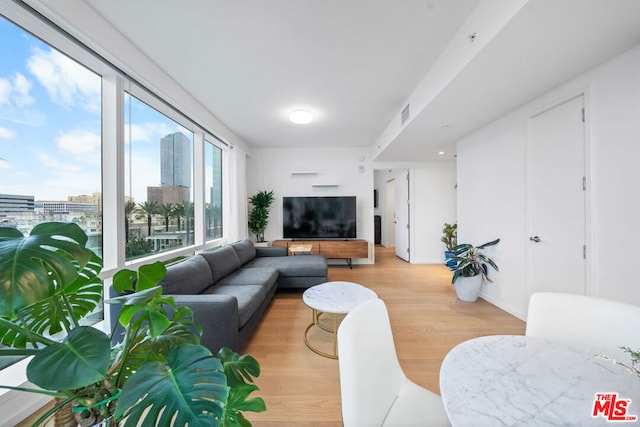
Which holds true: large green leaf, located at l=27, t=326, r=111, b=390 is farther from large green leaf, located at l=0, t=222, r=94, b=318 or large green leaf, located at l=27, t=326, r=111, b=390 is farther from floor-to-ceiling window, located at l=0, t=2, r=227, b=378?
floor-to-ceiling window, located at l=0, t=2, r=227, b=378

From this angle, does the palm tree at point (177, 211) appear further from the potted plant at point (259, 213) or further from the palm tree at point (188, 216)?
the potted plant at point (259, 213)

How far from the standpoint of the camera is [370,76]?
2377mm

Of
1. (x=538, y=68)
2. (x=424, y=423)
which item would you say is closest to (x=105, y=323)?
(x=424, y=423)

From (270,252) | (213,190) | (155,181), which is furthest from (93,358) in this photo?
(213,190)

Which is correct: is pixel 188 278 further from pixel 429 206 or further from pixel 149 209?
pixel 429 206

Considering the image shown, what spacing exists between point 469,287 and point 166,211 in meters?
3.91

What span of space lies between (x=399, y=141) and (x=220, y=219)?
11.0ft

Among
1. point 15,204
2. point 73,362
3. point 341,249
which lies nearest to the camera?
point 73,362

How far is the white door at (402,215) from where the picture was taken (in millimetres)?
5163

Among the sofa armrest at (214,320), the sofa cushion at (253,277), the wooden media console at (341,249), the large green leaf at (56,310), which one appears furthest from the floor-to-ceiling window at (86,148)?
the wooden media console at (341,249)

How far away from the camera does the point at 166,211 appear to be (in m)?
2.69

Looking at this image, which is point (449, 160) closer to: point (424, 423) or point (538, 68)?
point (538, 68)

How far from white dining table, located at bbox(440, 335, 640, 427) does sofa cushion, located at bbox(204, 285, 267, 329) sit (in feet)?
5.21

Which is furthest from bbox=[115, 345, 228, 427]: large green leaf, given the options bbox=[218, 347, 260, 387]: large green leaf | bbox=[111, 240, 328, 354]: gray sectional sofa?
bbox=[111, 240, 328, 354]: gray sectional sofa
